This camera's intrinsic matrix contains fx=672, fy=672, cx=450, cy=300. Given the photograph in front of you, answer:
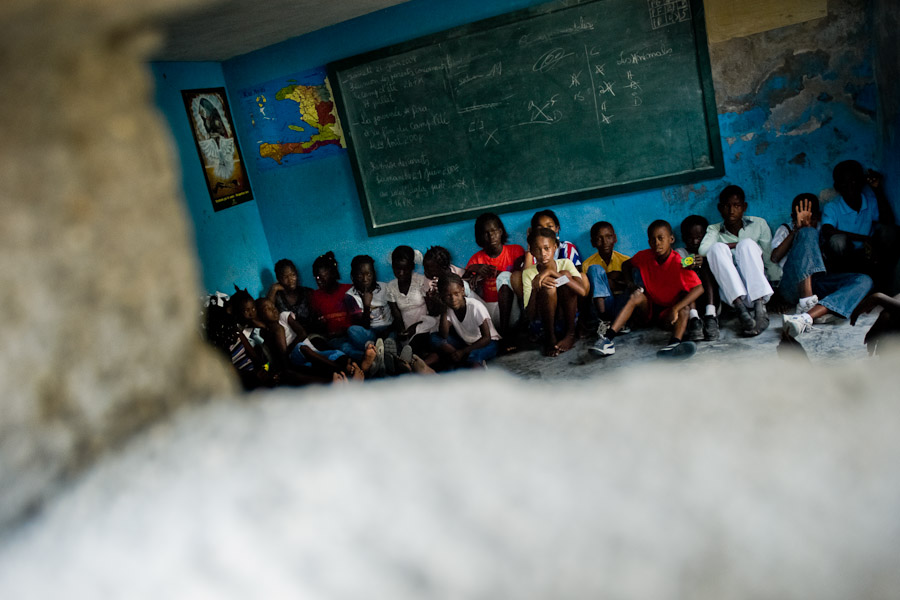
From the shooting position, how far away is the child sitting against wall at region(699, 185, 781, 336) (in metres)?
4.23

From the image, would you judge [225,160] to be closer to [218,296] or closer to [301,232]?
[301,232]

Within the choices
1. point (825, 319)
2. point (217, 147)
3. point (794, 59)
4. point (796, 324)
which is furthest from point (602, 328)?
point (217, 147)

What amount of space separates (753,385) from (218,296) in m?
5.03

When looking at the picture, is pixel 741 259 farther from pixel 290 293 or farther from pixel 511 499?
pixel 511 499

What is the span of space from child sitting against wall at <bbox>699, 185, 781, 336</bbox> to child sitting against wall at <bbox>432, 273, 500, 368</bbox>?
1557 mm

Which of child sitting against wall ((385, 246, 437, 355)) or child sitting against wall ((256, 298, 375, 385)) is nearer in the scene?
child sitting against wall ((256, 298, 375, 385))

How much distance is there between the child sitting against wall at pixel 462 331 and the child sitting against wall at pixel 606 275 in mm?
769

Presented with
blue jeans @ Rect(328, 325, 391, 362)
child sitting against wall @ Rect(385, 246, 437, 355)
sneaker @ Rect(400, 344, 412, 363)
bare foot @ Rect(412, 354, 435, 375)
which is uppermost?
child sitting against wall @ Rect(385, 246, 437, 355)

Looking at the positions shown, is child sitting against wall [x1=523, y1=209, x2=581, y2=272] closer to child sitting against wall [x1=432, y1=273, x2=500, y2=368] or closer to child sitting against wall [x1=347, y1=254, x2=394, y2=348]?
child sitting against wall [x1=432, y1=273, x2=500, y2=368]

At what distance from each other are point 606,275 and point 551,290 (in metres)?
0.43

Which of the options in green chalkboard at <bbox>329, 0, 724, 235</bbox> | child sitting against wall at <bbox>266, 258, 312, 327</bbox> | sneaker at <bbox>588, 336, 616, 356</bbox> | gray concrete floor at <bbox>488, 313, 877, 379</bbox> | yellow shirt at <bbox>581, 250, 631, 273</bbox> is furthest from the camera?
child sitting against wall at <bbox>266, 258, 312, 327</bbox>

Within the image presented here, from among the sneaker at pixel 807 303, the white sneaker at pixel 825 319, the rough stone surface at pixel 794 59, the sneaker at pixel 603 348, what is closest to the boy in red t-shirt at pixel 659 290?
the sneaker at pixel 603 348

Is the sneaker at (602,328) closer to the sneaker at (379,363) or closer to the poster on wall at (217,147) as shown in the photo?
the sneaker at (379,363)

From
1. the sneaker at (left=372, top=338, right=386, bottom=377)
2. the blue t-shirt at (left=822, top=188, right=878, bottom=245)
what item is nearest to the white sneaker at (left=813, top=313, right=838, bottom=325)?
the blue t-shirt at (left=822, top=188, right=878, bottom=245)
